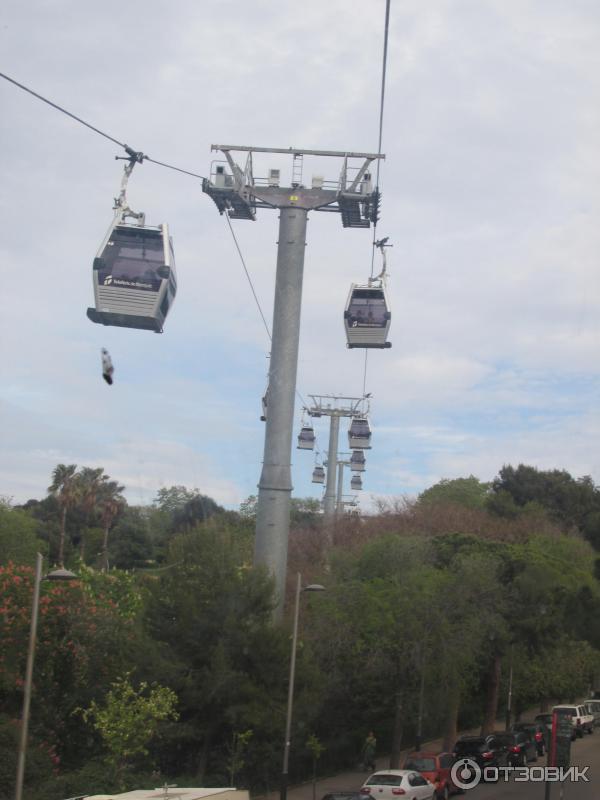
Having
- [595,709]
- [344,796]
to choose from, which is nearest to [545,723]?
[595,709]

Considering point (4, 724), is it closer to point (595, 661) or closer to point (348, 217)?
point (348, 217)

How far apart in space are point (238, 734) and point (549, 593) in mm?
17747

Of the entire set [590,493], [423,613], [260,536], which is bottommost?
[423,613]

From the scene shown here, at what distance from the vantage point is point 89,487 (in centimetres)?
7862

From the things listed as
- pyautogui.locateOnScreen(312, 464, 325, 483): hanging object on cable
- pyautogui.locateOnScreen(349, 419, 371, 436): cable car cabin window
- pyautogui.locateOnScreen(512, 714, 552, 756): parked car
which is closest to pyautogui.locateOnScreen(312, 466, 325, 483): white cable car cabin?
pyautogui.locateOnScreen(312, 464, 325, 483): hanging object on cable

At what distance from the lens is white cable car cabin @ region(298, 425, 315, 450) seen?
62312 millimetres

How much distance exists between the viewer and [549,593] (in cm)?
3888

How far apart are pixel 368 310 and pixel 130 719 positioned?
12.5m

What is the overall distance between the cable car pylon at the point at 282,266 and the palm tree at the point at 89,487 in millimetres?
50166

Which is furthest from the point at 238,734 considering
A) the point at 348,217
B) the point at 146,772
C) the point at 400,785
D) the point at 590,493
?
the point at 590,493

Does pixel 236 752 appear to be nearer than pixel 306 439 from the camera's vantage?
Yes

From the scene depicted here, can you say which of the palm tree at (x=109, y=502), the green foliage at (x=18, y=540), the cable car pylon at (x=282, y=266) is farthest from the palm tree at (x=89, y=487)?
the cable car pylon at (x=282, y=266)

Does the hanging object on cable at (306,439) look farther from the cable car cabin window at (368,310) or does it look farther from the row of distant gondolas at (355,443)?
the cable car cabin window at (368,310)

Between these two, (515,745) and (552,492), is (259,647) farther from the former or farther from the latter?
(552,492)
